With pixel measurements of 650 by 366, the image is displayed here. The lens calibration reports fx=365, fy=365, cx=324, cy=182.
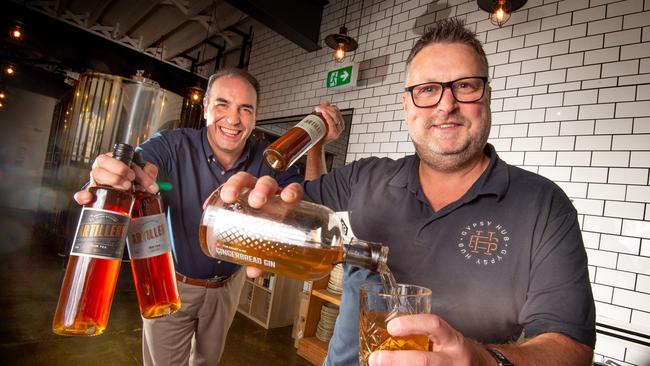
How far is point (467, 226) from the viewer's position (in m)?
0.95

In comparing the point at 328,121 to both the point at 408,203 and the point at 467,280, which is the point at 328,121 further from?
the point at 467,280

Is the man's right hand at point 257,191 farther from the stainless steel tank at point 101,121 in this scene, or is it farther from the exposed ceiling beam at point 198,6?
the exposed ceiling beam at point 198,6

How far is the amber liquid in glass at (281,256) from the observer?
0.84 m

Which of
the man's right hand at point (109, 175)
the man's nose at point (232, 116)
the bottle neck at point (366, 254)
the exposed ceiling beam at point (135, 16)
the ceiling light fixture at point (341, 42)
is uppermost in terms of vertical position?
the exposed ceiling beam at point (135, 16)

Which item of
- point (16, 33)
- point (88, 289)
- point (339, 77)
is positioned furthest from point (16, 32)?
point (88, 289)

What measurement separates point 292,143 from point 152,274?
487mm

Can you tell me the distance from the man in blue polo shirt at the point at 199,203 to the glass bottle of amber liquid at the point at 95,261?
0.95m

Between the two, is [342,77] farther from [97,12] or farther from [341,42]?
[97,12]

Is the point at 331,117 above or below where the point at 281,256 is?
above

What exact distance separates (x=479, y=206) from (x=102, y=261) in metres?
0.91

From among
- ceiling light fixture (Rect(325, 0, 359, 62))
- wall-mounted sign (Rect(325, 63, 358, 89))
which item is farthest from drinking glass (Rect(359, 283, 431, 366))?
wall-mounted sign (Rect(325, 63, 358, 89))

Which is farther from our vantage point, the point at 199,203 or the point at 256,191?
the point at 199,203

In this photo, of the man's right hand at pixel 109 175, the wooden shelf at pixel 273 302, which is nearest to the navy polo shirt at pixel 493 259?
the man's right hand at pixel 109 175

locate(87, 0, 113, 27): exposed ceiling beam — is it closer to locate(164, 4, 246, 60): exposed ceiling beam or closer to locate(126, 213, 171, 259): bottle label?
locate(164, 4, 246, 60): exposed ceiling beam
